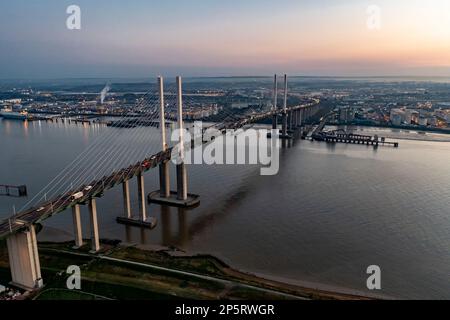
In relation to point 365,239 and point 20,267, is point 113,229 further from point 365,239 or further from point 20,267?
point 365,239

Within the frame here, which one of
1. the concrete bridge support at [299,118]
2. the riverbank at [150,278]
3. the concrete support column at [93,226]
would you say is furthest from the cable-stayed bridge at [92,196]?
the concrete bridge support at [299,118]

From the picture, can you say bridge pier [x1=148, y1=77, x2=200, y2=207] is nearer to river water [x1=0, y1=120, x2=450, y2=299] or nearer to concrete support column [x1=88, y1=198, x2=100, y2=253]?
river water [x1=0, y1=120, x2=450, y2=299]

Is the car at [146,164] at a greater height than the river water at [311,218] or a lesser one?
greater

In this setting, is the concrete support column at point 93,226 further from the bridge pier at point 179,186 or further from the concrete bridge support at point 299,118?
the concrete bridge support at point 299,118

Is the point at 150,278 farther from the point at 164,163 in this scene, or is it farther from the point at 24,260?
the point at 164,163

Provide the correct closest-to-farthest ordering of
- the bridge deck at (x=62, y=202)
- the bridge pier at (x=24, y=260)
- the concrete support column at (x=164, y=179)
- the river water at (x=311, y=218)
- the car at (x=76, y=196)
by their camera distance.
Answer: the bridge deck at (x=62, y=202) < the bridge pier at (x=24, y=260) < the car at (x=76, y=196) < the river water at (x=311, y=218) < the concrete support column at (x=164, y=179)

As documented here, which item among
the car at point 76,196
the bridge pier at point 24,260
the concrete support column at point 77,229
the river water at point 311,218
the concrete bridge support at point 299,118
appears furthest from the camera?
the concrete bridge support at point 299,118
